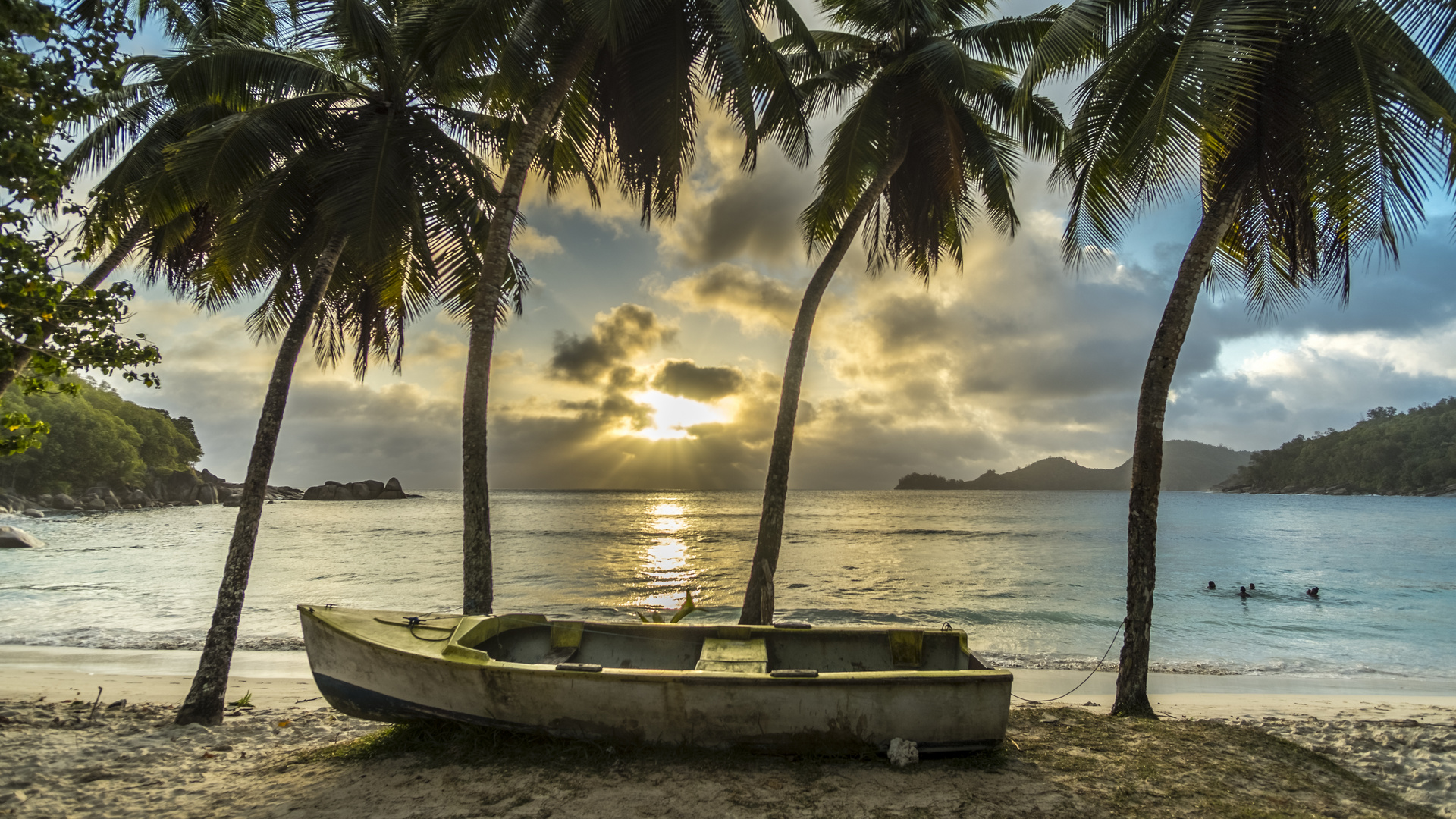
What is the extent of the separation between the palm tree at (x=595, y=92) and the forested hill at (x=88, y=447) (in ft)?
197

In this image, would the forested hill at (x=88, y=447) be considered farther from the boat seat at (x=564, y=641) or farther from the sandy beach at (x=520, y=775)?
the boat seat at (x=564, y=641)

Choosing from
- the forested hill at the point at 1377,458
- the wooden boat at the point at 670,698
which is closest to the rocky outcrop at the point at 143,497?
the wooden boat at the point at 670,698

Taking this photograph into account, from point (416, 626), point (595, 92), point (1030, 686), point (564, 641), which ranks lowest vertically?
point (1030, 686)

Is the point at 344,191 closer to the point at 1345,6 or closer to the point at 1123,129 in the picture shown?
the point at 1123,129

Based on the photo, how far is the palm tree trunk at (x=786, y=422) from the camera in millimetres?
8461

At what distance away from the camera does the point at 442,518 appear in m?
59.5

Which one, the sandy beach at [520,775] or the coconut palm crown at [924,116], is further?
the coconut palm crown at [924,116]

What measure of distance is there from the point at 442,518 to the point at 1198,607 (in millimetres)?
56212

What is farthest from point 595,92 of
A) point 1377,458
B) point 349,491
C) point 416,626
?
point 1377,458

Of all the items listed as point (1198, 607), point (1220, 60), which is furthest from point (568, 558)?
point (1220, 60)

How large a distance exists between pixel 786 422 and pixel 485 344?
396 cm

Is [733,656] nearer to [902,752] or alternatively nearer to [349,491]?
[902,752]

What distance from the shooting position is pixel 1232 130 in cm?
652

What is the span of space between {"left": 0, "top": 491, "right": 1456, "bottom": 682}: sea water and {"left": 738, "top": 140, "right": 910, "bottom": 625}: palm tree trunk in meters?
6.29
